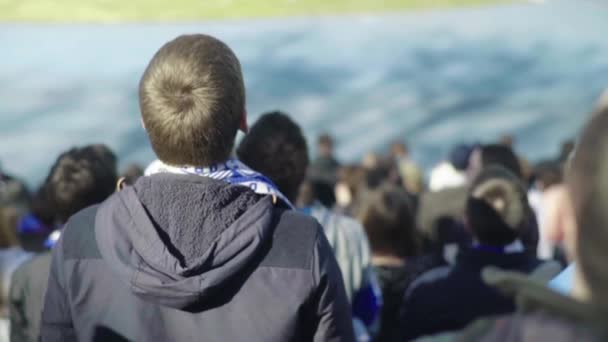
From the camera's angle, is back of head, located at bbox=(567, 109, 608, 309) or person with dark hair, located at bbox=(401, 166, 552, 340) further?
person with dark hair, located at bbox=(401, 166, 552, 340)

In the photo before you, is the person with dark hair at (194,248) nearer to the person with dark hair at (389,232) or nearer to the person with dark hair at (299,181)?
the person with dark hair at (299,181)

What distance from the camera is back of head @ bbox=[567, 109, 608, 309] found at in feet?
2.99

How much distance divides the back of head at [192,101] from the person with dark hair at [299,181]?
0.92 metres

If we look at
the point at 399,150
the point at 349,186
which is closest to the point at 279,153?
the point at 349,186

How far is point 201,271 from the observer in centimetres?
166

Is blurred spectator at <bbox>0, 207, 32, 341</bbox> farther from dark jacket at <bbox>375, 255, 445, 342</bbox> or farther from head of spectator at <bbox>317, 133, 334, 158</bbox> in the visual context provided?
head of spectator at <bbox>317, 133, 334, 158</bbox>

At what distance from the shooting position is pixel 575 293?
992 mm

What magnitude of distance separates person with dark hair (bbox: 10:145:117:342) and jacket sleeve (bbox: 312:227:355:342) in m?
1.24

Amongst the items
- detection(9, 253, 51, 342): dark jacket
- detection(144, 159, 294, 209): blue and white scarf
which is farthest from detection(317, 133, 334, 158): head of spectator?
detection(144, 159, 294, 209): blue and white scarf

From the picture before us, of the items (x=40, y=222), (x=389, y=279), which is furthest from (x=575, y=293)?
(x=40, y=222)

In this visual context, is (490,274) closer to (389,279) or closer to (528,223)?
(528,223)

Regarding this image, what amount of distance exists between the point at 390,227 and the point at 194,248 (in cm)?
190

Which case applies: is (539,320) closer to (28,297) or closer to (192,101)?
(192,101)

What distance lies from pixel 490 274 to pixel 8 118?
31.5 ft
